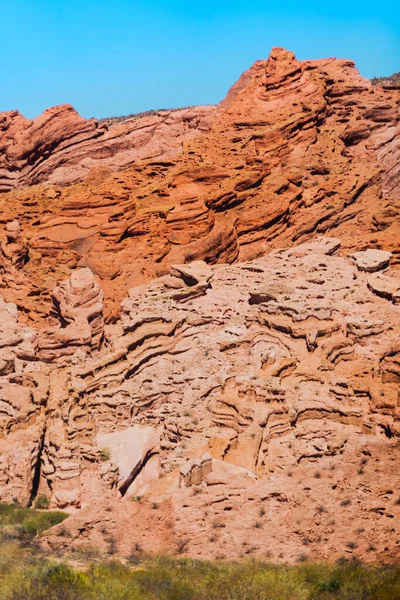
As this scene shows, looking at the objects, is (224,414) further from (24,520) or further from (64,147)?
(64,147)

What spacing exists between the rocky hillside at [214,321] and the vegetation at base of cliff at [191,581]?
1.26 m

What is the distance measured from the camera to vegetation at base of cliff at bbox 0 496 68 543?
52.5 ft

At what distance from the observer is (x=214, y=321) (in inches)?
1117

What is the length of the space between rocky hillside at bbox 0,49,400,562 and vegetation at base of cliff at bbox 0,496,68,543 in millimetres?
811

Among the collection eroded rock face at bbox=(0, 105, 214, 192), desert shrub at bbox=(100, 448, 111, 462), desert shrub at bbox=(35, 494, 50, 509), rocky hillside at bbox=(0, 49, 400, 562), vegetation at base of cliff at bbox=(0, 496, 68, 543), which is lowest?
vegetation at base of cliff at bbox=(0, 496, 68, 543)

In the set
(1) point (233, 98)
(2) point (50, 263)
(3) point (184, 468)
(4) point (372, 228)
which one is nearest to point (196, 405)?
(3) point (184, 468)

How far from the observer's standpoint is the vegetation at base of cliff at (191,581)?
39.9 feet

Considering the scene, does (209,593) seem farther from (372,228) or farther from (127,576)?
(372,228)

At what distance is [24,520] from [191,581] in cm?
623

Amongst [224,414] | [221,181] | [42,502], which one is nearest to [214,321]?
[224,414]

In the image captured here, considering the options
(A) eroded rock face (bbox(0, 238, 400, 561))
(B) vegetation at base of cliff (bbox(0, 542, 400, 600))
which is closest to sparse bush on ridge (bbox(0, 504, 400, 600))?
(B) vegetation at base of cliff (bbox(0, 542, 400, 600))

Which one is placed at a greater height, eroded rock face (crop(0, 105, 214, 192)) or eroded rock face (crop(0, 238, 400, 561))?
eroded rock face (crop(0, 105, 214, 192))

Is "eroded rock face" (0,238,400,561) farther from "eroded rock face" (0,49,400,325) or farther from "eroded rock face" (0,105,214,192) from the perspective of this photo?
"eroded rock face" (0,105,214,192)

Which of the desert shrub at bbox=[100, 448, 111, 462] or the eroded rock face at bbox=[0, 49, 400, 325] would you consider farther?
the eroded rock face at bbox=[0, 49, 400, 325]
